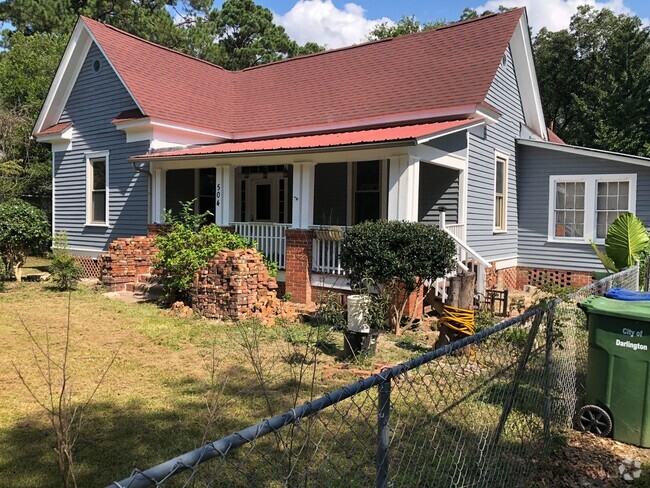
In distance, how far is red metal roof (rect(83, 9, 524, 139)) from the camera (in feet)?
41.9

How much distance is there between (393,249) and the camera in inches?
314

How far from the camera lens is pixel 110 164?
15.4m

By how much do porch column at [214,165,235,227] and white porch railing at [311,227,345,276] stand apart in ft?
9.64

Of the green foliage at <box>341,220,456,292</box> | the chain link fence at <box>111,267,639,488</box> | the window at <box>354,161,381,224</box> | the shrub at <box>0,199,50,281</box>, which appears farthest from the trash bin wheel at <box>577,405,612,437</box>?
the shrub at <box>0,199,50,281</box>

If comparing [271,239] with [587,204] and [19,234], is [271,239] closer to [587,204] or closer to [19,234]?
[19,234]

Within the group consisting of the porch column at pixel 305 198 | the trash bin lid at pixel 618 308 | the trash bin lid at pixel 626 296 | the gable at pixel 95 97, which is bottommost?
the trash bin lid at pixel 618 308

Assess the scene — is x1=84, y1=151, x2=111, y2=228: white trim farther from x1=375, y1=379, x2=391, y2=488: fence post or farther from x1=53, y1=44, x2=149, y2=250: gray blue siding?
x1=375, y1=379, x2=391, y2=488: fence post

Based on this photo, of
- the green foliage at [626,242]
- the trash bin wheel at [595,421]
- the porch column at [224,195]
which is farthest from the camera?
the porch column at [224,195]

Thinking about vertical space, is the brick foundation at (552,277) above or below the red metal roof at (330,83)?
Result: below

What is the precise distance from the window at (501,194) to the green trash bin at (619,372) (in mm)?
9956

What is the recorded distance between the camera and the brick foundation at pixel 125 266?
482 inches

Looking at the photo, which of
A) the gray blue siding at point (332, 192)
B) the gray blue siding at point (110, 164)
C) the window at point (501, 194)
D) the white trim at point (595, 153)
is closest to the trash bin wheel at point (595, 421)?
Answer: the white trim at point (595, 153)

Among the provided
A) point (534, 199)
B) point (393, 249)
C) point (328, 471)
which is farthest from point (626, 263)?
point (328, 471)

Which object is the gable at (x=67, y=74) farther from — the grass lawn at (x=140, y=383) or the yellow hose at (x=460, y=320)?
the yellow hose at (x=460, y=320)
